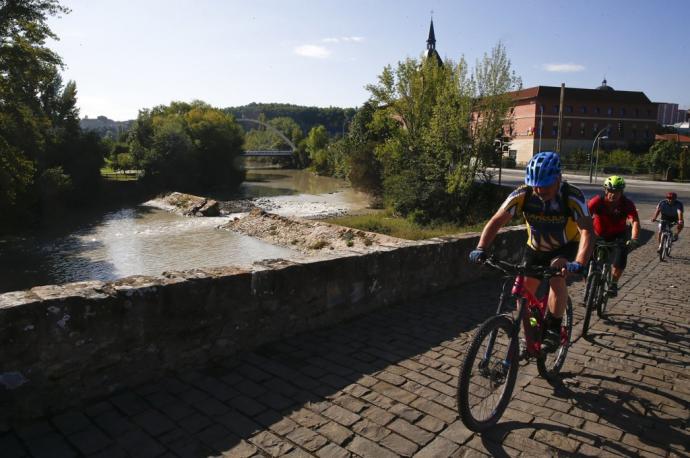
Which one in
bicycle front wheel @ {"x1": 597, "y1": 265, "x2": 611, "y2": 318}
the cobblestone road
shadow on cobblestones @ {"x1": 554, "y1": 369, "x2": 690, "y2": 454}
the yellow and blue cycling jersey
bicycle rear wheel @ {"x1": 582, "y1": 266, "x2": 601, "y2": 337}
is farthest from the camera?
bicycle front wheel @ {"x1": 597, "y1": 265, "x2": 611, "y2": 318}

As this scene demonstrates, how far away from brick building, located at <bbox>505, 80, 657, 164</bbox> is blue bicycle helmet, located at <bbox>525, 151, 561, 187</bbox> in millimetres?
70039

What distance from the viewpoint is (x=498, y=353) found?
11.7ft

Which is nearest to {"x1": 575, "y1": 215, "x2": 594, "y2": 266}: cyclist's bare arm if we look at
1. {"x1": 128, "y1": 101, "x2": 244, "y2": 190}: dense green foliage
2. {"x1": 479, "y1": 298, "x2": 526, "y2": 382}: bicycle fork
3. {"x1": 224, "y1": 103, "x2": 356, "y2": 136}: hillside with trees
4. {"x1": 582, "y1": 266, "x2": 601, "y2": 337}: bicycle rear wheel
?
{"x1": 479, "y1": 298, "x2": 526, "y2": 382}: bicycle fork

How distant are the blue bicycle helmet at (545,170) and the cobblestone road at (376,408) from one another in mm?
1746

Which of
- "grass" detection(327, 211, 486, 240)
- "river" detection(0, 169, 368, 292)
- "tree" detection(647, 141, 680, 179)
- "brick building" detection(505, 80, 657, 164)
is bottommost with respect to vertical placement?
"river" detection(0, 169, 368, 292)

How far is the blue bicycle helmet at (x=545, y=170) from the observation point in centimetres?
382

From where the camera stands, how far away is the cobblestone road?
3201mm

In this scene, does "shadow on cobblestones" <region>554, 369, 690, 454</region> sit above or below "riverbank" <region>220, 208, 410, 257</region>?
above

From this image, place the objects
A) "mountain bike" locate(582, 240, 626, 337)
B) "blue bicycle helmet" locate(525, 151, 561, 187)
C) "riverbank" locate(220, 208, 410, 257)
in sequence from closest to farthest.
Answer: "blue bicycle helmet" locate(525, 151, 561, 187)
"mountain bike" locate(582, 240, 626, 337)
"riverbank" locate(220, 208, 410, 257)

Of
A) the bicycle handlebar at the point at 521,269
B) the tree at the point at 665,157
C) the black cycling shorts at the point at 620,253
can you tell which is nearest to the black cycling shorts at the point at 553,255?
the bicycle handlebar at the point at 521,269

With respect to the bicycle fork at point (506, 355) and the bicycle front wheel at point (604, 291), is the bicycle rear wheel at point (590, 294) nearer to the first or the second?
the bicycle front wheel at point (604, 291)

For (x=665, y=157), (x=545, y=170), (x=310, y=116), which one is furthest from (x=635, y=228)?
(x=310, y=116)

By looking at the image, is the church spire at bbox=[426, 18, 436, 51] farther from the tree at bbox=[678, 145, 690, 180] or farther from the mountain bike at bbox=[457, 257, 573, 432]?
the mountain bike at bbox=[457, 257, 573, 432]

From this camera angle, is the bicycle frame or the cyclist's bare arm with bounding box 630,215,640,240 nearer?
the bicycle frame
